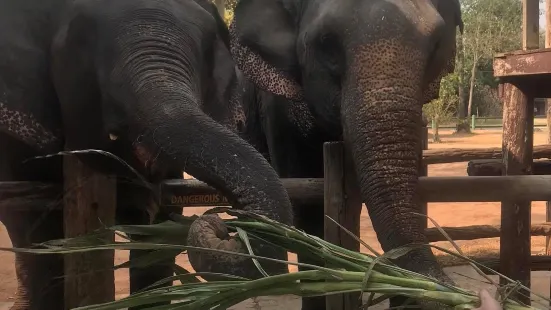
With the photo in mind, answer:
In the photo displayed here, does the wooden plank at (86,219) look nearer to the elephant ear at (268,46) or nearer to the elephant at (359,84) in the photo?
the elephant at (359,84)

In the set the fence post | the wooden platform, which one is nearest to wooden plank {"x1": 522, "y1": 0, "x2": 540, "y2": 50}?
the wooden platform

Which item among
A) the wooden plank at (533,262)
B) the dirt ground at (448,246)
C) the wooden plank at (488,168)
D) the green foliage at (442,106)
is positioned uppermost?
the green foliage at (442,106)

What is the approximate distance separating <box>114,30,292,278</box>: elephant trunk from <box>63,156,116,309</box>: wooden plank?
328 mm

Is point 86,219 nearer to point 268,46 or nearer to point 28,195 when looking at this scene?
point 28,195

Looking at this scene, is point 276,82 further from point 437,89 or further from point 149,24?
point 149,24

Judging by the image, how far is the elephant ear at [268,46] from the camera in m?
3.59

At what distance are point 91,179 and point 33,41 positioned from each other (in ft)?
2.04

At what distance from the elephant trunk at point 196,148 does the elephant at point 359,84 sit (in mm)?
622

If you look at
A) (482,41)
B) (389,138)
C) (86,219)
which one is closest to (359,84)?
(389,138)

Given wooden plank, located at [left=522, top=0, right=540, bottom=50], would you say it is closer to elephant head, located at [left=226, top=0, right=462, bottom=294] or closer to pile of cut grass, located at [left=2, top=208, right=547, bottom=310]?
elephant head, located at [left=226, top=0, right=462, bottom=294]

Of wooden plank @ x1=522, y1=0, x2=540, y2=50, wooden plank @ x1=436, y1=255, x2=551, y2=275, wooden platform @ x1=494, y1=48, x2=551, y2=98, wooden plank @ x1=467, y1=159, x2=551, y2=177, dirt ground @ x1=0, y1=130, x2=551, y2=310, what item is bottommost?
dirt ground @ x1=0, y1=130, x2=551, y2=310

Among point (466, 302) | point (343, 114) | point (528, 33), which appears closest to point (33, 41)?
point (343, 114)

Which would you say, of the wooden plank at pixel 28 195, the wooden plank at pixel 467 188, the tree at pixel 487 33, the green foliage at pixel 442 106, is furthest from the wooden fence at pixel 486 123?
the wooden plank at pixel 28 195

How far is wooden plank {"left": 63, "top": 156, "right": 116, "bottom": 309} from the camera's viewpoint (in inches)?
93.5
